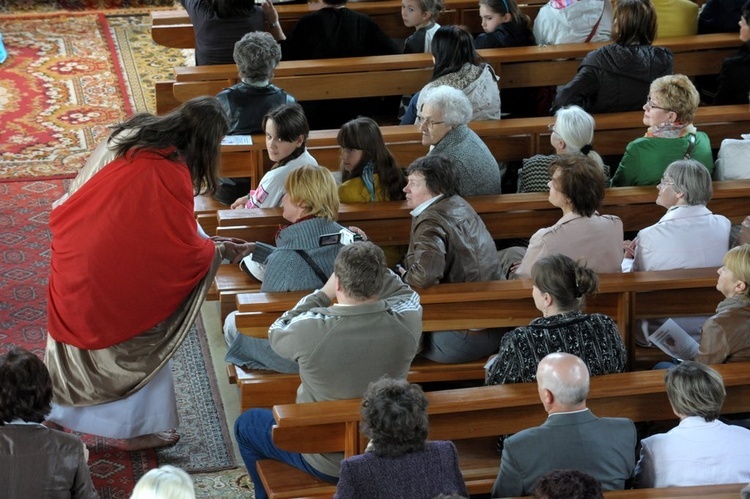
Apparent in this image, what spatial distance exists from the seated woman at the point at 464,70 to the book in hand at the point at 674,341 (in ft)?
5.68

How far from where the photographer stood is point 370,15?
7195 millimetres

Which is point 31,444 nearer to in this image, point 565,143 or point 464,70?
point 565,143

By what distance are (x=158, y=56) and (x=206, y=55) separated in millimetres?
2586

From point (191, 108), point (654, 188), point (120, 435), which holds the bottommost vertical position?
point (120, 435)

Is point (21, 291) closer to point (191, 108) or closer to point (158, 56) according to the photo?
point (191, 108)

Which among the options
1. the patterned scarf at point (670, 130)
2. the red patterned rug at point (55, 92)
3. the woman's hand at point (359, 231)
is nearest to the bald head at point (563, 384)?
the woman's hand at point (359, 231)

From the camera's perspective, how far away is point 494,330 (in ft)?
14.9

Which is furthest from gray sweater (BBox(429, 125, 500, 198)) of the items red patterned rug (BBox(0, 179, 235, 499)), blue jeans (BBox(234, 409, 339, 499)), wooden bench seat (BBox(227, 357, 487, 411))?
blue jeans (BBox(234, 409, 339, 499))

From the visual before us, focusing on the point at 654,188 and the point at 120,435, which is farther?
the point at 654,188

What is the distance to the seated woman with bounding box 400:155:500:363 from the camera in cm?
443

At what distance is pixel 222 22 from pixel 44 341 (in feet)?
6.66

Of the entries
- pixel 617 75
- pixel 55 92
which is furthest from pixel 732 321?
pixel 55 92

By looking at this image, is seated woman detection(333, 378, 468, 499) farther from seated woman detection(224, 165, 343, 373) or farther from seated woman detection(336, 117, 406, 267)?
seated woman detection(336, 117, 406, 267)

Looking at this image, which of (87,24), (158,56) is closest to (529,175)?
(158,56)
